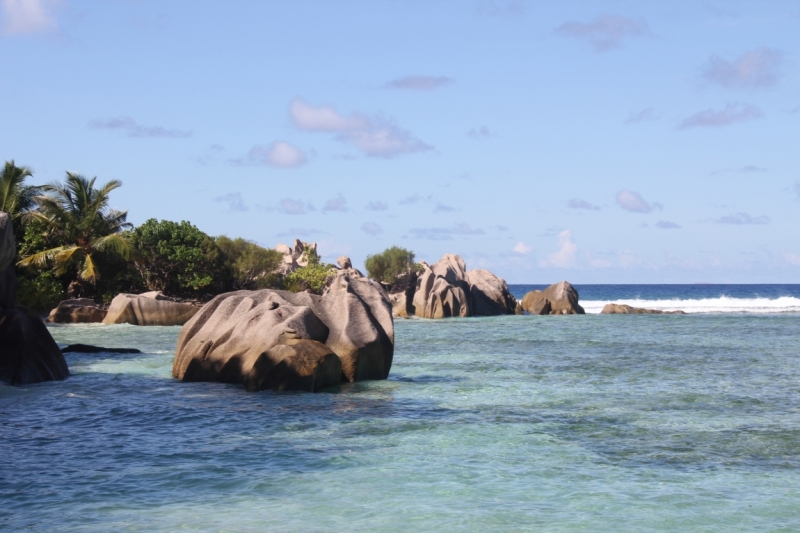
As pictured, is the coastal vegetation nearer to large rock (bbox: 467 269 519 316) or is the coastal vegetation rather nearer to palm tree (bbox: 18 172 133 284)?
palm tree (bbox: 18 172 133 284)

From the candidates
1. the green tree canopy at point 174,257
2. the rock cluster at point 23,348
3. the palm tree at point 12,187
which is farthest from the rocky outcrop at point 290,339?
the green tree canopy at point 174,257

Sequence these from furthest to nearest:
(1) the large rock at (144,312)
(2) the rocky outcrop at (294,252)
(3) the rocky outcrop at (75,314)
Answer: (2) the rocky outcrop at (294,252)
(3) the rocky outcrop at (75,314)
(1) the large rock at (144,312)

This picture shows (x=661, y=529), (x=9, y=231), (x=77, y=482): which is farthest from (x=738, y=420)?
(x=9, y=231)

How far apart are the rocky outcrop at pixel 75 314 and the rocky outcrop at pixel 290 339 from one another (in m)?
29.0

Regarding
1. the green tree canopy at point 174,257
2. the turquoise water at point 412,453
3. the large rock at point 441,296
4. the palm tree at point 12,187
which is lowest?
the turquoise water at point 412,453

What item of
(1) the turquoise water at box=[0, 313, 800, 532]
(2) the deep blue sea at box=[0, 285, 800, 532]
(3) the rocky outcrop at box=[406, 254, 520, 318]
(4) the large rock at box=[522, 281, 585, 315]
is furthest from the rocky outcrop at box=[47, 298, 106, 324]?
(4) the large rock at box=[522, 281, 585, 315]

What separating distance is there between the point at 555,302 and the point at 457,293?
11.7 m

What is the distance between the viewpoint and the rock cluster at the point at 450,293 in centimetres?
6800

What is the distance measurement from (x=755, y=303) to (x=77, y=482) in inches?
4172

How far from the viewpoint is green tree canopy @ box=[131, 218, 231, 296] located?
6094 centimetres

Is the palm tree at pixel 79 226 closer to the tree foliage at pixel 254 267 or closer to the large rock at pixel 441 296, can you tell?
the tree foliage at pixel 254 267

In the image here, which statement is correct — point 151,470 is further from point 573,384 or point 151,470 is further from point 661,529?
point 573,384

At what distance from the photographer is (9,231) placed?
60.3ft

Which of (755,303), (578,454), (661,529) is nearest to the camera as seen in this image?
(661,529)
